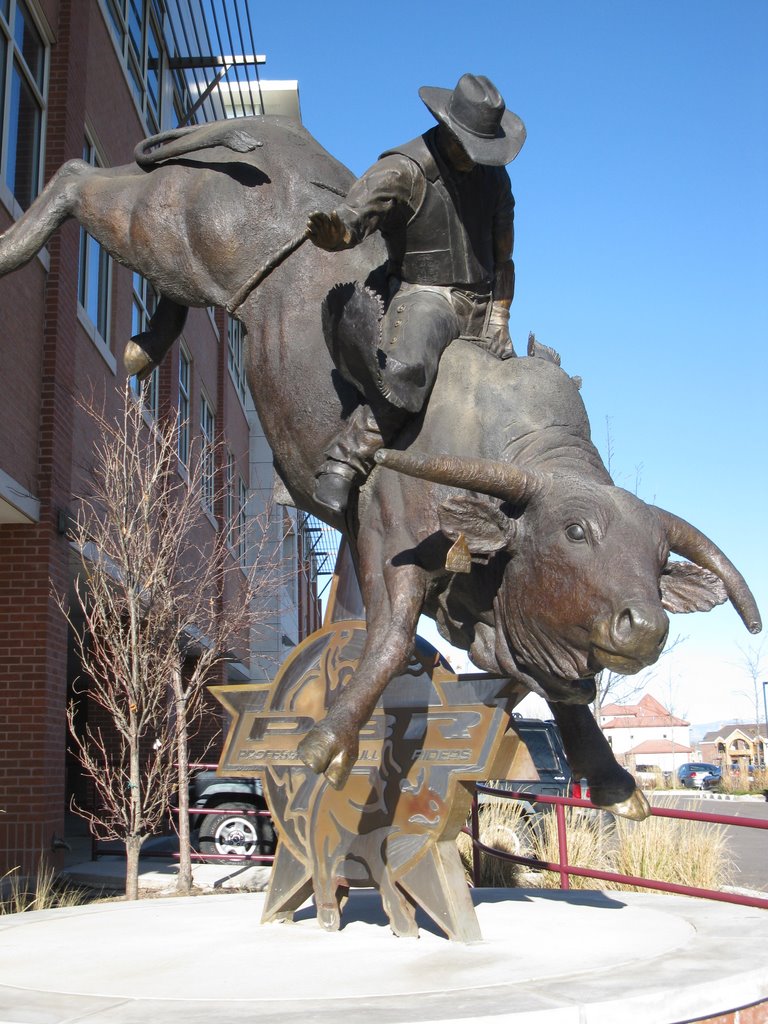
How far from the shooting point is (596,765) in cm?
469

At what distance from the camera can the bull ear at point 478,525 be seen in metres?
4.02

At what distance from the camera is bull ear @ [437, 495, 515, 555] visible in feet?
13.2

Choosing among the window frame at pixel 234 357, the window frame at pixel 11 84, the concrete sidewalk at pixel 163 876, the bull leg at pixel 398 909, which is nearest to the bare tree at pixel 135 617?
the concrete sidewalk at pixel 163 876

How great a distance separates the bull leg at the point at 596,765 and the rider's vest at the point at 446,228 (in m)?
1.93

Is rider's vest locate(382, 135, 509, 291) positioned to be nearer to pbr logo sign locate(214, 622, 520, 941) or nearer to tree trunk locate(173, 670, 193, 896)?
pbr logo sign locate(214, 622, 520, 941)

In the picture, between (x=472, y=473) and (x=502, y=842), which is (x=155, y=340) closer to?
(x=472, y=473)

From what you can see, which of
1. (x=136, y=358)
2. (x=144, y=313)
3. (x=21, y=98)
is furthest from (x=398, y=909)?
(x=144, y=313)

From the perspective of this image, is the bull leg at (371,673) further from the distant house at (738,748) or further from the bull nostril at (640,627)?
the distant house at (738,748)

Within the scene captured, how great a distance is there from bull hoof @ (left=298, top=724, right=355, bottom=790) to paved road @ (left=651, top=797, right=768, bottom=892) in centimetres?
597

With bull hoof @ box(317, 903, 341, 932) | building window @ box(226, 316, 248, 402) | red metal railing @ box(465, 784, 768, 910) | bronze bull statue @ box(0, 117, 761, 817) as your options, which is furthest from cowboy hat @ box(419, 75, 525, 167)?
building window @ box(226, 316, 248, 402)

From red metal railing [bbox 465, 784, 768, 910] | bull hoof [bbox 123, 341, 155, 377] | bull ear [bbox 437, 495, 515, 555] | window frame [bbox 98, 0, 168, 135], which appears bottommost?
red metal railing [bbox 465, 784, 768, 910]

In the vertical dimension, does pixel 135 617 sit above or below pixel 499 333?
below

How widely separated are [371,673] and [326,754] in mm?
403

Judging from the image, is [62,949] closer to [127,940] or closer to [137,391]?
[127,940]
